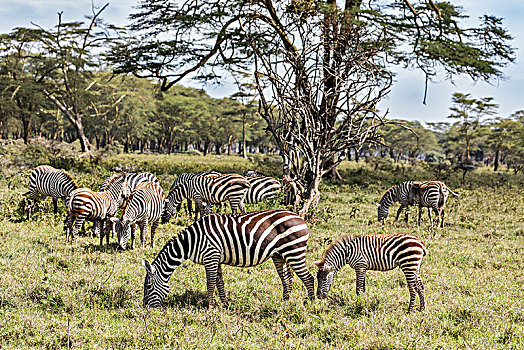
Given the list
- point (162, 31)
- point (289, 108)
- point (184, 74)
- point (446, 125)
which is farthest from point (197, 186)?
point (446, 125)

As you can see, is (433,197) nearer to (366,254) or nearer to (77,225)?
(366,254)

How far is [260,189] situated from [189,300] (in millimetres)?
6119

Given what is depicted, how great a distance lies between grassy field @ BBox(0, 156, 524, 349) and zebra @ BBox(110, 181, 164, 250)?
0.43 metres

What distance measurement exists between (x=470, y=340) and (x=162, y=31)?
20.7 metres

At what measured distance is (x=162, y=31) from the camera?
21875 millimetres

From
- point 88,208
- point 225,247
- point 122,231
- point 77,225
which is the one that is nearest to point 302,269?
point 225,247

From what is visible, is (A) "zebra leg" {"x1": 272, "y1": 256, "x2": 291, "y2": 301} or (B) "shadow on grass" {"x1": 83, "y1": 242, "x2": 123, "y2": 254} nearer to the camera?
(A) "zebra leg" {"x1": 272, "y1": 256, "x2": 291, "y2": 301}

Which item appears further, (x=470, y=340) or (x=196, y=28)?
(x=196, y=28)

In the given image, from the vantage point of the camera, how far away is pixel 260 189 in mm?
12047

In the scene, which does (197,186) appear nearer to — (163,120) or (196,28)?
(196,28)

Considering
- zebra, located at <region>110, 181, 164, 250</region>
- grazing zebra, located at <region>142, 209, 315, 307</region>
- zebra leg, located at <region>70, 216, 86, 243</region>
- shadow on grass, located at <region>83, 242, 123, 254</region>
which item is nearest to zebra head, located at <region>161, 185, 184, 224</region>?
zebra, located at <region>110, 181, 164, 250</region>

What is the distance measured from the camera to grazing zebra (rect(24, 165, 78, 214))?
1162cm

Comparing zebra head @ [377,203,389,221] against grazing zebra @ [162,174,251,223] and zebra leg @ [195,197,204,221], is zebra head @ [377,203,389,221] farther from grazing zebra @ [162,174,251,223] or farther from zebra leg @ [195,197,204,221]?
zebra leg @ [195,197,204,221]

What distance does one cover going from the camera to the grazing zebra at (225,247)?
5785 millimetres
